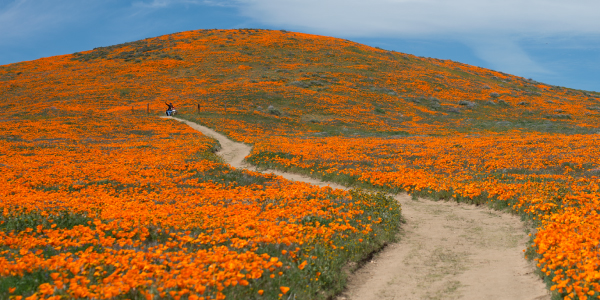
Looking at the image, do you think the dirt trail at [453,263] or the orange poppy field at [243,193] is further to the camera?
the dirt trail at [453,263]

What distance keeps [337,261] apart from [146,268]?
3908mm

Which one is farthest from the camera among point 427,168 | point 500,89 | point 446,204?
point 500,89

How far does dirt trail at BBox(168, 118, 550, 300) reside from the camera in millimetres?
7418

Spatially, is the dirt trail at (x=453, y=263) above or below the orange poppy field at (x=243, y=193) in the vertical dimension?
below

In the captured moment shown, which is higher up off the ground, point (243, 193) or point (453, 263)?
point (243, 193)

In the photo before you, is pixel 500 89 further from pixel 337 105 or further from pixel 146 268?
pixel 146 268

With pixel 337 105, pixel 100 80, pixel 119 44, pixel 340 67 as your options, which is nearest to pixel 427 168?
pixel 337 105

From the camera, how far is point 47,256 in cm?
707

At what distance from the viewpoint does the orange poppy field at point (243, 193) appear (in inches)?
249

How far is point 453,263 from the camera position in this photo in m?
9.03

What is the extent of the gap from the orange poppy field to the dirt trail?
1.40 ft

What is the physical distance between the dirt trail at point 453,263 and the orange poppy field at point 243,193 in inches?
16.8

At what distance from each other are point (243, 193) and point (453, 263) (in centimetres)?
781

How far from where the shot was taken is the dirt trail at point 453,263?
7418 mm
